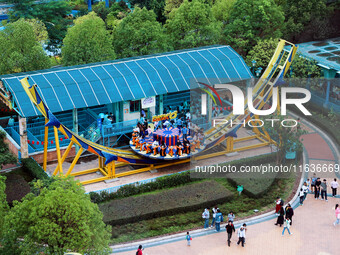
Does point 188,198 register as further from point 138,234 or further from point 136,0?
point 136,0

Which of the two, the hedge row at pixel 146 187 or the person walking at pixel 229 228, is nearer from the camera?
the person walking at pixel 229 228

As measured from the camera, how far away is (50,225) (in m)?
28.3

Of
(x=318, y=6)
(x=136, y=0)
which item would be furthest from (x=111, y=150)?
(x=136, y=0)

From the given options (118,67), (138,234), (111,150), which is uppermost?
(118,67)

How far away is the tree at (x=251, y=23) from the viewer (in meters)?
59.8

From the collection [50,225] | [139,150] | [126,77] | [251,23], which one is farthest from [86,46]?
[50,225]

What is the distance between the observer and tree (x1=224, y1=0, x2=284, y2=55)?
196 ft

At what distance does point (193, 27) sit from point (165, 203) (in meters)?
23.5

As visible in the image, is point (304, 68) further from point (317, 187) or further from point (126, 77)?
point (317, 187)

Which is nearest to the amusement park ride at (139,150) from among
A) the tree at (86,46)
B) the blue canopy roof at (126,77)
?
the blue canopy roof at (126,77)

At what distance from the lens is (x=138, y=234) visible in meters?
37.0

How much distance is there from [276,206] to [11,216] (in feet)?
55.8

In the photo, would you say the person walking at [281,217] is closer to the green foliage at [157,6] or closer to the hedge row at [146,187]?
the hedge row at [146,187]

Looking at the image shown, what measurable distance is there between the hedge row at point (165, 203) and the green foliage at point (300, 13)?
26624 mm
